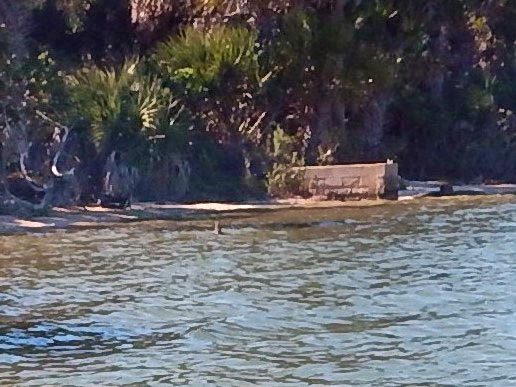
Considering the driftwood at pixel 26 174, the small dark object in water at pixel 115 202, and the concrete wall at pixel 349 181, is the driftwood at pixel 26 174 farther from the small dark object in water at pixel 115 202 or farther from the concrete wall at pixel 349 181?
the concrete wall at pixel 349 181

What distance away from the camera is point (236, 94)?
23.1 meters

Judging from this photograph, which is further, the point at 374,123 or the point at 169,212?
the point at 374,123

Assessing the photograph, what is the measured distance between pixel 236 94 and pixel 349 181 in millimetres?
2668

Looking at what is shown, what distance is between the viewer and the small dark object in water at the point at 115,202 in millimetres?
19953

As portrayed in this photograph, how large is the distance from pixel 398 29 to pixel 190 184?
17.8 ft

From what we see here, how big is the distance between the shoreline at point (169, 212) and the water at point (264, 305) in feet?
2.57

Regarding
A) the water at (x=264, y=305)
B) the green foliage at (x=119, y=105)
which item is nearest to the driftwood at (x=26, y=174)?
the green foliage at (x=119, y=105)

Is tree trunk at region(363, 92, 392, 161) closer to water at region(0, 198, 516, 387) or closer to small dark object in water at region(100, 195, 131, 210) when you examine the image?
small dark object in water at region(100, 195, 131, 210)

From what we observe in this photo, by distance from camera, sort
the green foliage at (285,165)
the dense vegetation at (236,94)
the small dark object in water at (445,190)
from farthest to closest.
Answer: the small dark object in water at (445,190) < the green foliage at (285,165) < the dense vegetation at (236,94)

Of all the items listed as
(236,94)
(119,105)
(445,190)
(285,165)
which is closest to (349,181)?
(285,165)

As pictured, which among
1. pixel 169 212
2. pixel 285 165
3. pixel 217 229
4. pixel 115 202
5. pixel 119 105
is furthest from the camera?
pixel 285 165

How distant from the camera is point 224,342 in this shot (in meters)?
10.3

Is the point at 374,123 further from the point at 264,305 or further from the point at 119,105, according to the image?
the point at 264,305

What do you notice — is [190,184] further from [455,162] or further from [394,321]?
[394,321]
